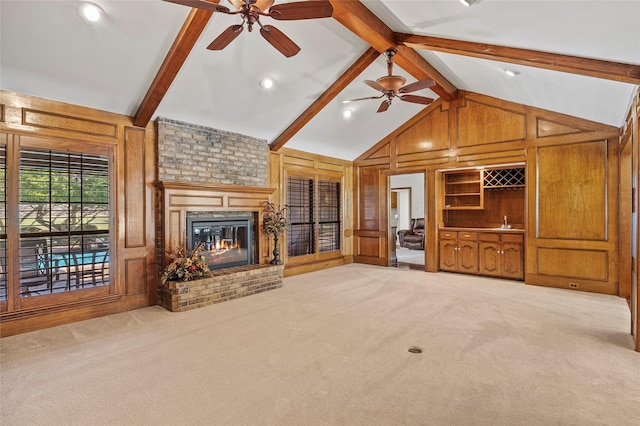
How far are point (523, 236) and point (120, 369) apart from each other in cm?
626

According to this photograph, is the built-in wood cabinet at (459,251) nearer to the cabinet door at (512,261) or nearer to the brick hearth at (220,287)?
the cabinet door at (512,261)

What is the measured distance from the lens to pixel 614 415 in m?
2.07

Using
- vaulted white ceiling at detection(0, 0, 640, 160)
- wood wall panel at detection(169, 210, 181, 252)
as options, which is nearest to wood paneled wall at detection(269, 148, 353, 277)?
vaulted white ceiling at detection(0, 0, 640, 160)

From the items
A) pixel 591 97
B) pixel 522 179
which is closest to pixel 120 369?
pixel 591 97

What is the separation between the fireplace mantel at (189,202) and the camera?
4.61 metres

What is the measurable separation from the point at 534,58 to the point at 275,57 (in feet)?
10.1

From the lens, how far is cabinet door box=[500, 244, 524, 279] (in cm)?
588

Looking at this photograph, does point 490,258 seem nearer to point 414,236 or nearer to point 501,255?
point 501,255

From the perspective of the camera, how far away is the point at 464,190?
7.34 metres

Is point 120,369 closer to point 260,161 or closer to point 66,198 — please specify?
point 66,198

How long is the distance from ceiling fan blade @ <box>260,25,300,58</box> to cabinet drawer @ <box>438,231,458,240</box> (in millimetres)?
5007

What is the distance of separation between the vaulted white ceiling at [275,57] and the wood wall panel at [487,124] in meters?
0.36

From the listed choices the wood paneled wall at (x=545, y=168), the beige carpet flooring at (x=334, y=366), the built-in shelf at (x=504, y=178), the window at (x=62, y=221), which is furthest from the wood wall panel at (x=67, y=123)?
the built-in shelf at (x=504, y=178)

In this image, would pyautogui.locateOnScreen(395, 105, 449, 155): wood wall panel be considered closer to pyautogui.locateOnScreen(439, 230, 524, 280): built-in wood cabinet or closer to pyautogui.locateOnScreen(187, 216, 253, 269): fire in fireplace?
pyautogui.locateOnScreen(439, 230, 524, 280): built-in wood cabinet
